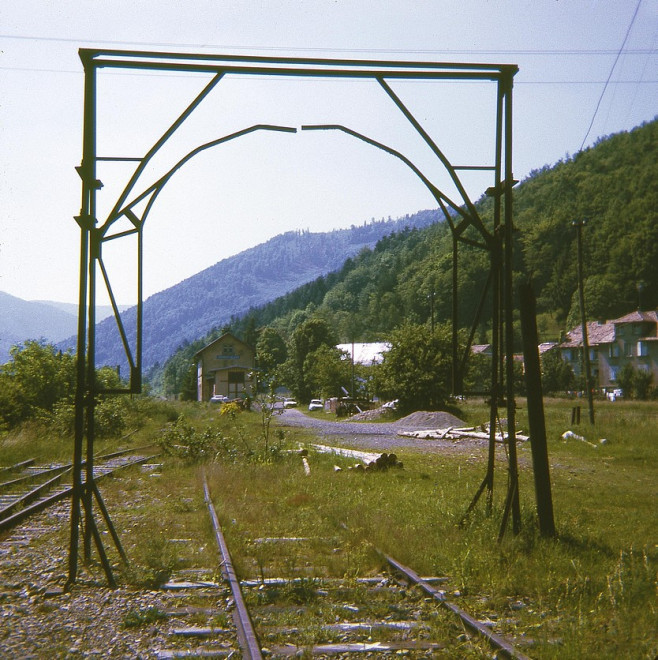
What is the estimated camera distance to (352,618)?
5184 millimetres

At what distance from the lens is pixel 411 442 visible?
83.7 feet

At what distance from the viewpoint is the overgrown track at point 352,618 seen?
451 cm

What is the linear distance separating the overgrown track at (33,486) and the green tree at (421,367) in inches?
941

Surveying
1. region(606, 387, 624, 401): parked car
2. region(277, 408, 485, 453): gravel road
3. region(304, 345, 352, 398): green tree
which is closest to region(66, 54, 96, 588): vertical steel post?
region(277, 408, 485, 453): gravel road

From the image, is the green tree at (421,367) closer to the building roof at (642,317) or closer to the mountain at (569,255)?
the mountain at (569,255)

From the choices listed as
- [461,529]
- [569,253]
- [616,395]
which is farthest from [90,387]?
[569,253]

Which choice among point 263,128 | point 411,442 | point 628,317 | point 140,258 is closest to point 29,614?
point 140,258

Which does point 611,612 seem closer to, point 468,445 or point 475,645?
point 475,645

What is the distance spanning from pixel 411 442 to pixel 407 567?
19224mm

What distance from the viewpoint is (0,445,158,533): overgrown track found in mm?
10023

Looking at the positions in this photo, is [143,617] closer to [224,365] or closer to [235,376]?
[235,376]

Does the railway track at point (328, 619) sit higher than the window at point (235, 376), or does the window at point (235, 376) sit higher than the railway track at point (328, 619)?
the window at point (235, 376)

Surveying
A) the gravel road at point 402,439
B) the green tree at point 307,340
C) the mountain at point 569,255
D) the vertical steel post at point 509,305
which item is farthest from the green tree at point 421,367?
the green tree at point 307,340

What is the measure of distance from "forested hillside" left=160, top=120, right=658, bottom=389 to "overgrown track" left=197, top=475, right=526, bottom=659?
79.2 m
